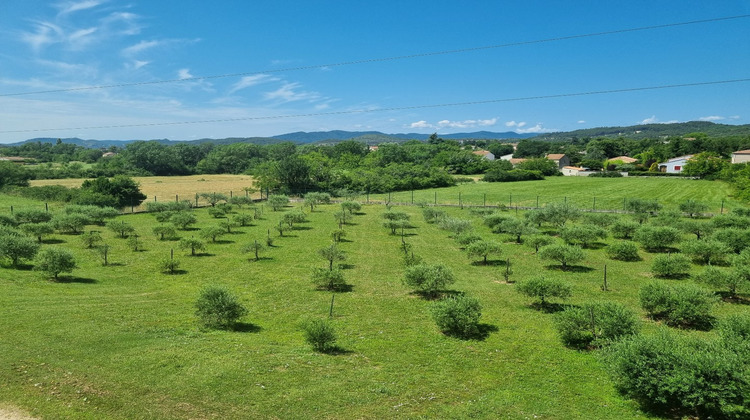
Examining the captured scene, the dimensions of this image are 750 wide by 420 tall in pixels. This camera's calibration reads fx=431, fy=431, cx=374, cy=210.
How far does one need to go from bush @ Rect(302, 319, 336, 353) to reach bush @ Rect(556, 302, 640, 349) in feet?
27.6

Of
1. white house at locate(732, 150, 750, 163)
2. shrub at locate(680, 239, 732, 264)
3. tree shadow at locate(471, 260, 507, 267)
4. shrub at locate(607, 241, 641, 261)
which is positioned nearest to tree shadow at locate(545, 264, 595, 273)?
tree shadow at locate(471, 260, 507, 267)

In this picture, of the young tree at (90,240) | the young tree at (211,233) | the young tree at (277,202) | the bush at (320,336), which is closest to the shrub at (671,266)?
the bush at (320,336)

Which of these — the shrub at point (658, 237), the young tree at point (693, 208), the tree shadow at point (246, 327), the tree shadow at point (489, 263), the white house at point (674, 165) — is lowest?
the tree shadow at point (246, 327)

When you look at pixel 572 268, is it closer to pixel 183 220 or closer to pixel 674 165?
pixel 183 220

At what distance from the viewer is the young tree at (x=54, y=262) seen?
22.9 m

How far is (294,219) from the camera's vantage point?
45.4 meters

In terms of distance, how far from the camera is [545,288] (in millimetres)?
19875

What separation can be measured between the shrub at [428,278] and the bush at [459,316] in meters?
4.24

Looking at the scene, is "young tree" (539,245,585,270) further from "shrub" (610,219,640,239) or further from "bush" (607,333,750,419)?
"bush" (607,333,750,419)

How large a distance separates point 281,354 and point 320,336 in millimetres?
1412

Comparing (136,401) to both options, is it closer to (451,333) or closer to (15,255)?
(451,333)

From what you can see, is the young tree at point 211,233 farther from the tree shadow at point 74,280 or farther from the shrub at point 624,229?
the shrub at point 624,229

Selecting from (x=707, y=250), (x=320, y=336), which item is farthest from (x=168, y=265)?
(x=707, y=250)

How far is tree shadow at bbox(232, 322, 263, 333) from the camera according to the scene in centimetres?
1727
